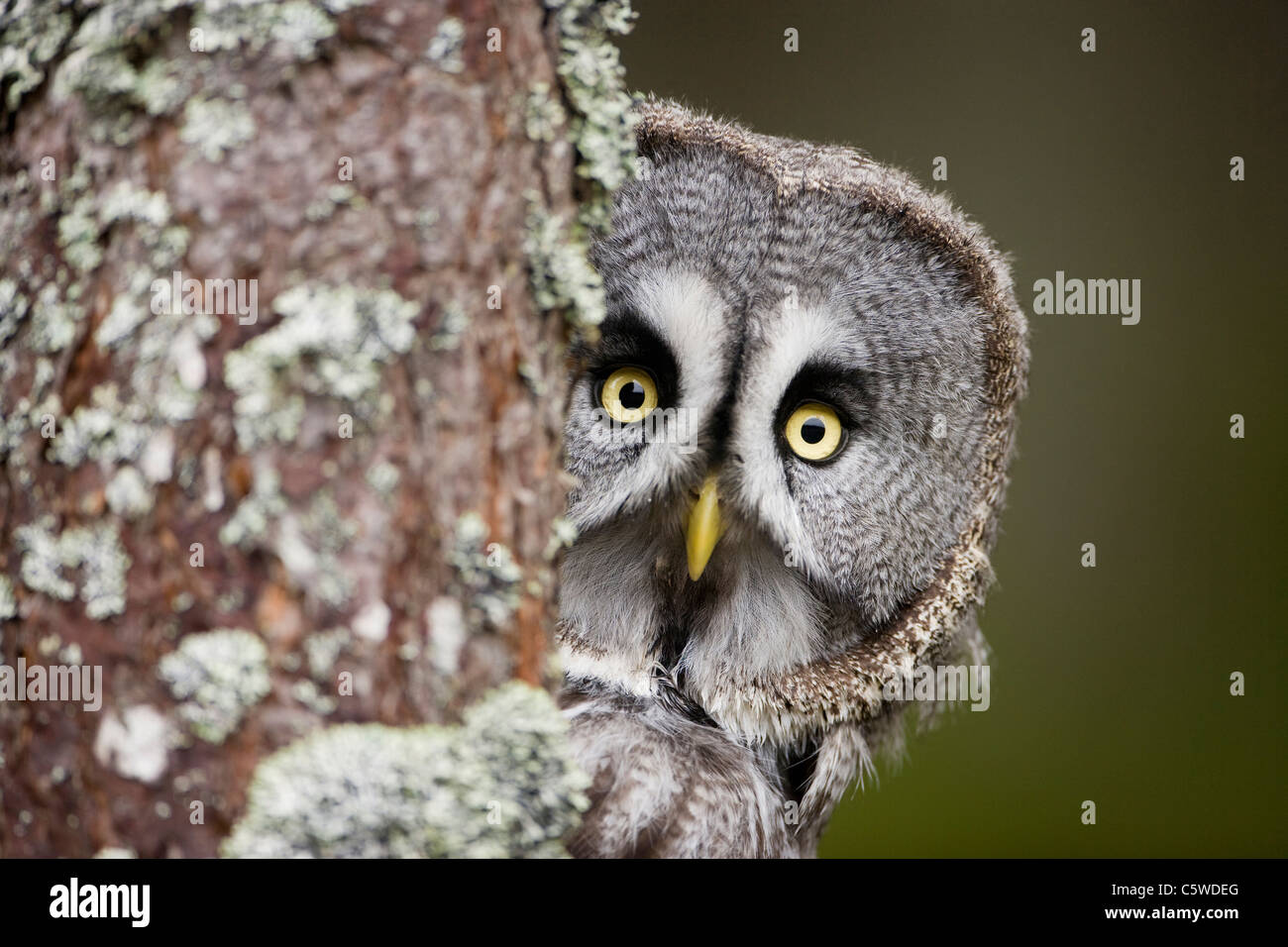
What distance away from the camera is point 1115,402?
3434 millimetres

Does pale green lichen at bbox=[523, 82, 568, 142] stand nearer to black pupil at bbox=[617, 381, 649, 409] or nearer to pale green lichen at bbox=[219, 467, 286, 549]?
pale green lichen at bbox=[219, 467, 286, 549]

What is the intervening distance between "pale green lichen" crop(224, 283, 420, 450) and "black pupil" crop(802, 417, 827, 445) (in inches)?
36.4

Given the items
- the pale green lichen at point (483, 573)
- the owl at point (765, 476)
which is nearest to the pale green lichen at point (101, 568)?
the pale green lichen at point (483, 573)

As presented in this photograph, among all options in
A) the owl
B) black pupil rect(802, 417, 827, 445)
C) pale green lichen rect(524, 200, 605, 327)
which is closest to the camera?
pale green lichen rect(524, 200, 605, 327)

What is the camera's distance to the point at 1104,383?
11.3ft

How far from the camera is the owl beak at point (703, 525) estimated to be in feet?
5.14

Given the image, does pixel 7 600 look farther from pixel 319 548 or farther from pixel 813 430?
pixel 813 430

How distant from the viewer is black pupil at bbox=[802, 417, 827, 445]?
1666 millimetres

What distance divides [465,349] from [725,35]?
2.29 meters

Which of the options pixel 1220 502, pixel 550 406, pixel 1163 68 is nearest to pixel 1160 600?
pixel 1220 502

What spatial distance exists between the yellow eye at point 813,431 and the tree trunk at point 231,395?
829 millimetres

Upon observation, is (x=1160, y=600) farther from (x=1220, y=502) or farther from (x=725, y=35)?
(x=725, y=35)

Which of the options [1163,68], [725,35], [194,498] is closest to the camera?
[194,498]

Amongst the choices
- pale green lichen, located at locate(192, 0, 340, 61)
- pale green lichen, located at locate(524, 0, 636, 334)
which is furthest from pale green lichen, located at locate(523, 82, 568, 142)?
pale green lichen, located at locate(192, 0, 340, 61)
